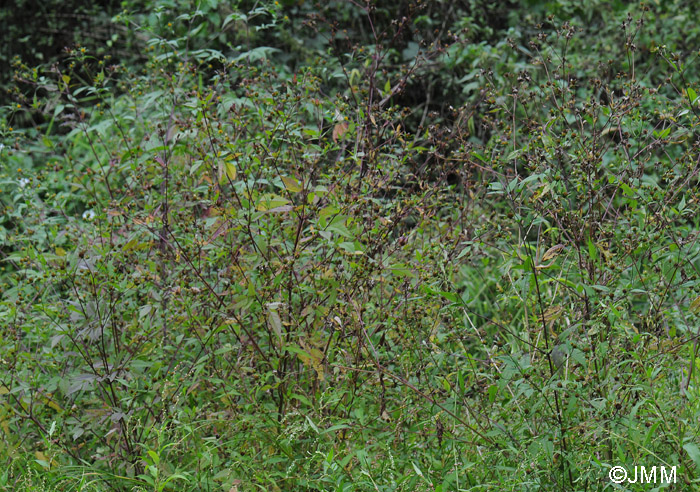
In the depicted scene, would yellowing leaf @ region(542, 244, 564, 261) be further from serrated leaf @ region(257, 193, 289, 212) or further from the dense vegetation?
serrated leaf @ region(257, 193, 289, 212)

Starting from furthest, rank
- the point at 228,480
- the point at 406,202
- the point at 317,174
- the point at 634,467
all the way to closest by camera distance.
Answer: the point at 317,174 → the point at 406,202 → the point at 228,480 → the point at 634,467

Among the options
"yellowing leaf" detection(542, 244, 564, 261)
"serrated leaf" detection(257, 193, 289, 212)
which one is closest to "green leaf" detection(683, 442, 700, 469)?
"yellowing leaf" detection(542, 244, 564, 261)

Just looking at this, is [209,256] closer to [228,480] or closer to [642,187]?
[228,480]

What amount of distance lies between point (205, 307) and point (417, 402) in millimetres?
873

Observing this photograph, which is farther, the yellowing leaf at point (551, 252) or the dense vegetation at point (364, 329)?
the dense vegetation at point (364, 329)

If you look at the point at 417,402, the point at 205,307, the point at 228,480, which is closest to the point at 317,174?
the point at 205,307

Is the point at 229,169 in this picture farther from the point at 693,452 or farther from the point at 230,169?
the point at 693,452

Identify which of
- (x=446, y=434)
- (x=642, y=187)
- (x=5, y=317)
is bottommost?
(x=446, y=434)

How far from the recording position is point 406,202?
282 centimetres

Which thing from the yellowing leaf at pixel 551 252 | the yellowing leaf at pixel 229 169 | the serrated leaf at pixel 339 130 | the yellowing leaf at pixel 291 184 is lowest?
the yellowing leaf at pixel 551 252

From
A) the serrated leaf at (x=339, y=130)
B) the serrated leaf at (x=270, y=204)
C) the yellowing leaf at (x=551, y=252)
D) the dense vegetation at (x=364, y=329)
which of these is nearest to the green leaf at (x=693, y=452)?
the dense vegetation at (x=364, y=329)

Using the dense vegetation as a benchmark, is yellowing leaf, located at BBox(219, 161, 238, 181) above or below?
above

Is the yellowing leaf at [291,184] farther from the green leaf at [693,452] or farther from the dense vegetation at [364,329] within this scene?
the green leaf at [693,452]

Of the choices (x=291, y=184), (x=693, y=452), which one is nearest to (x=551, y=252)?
(x=693, y=452)
